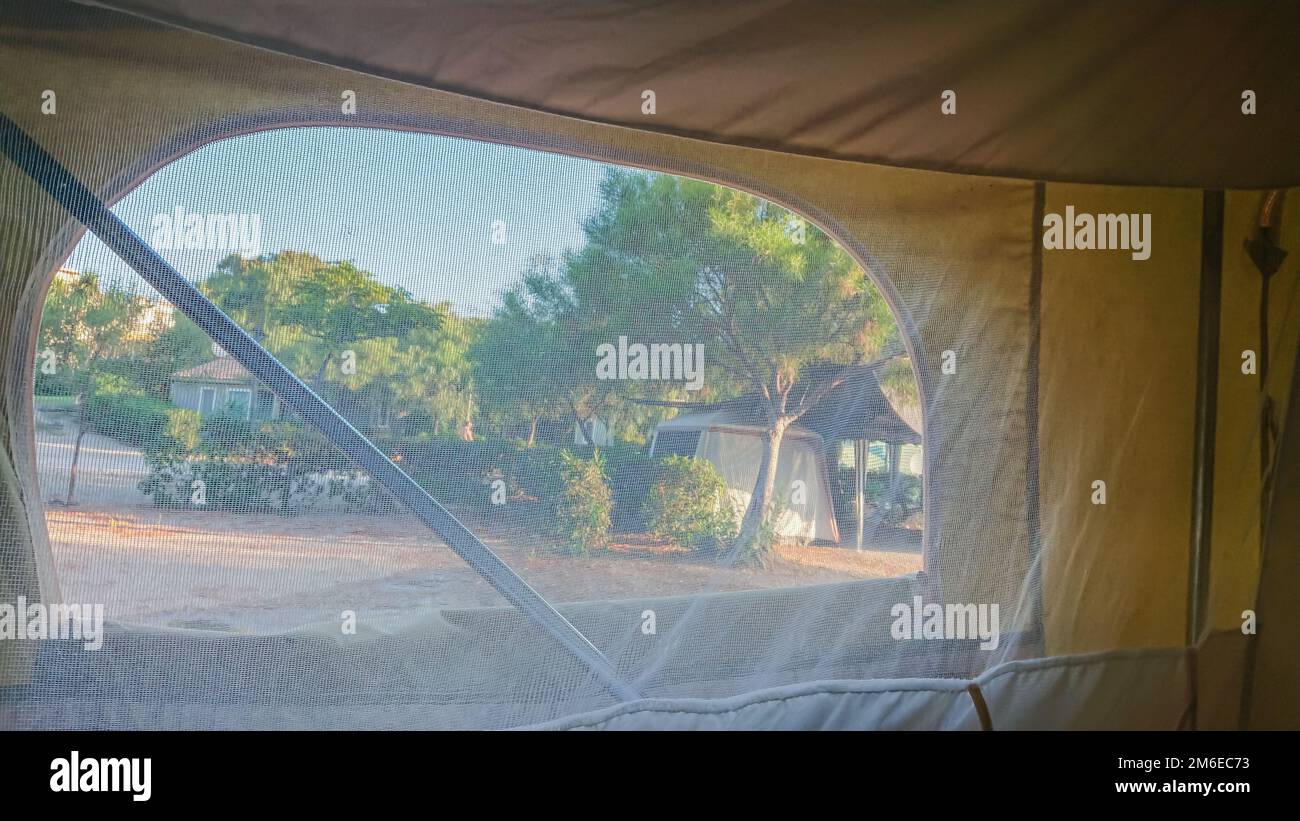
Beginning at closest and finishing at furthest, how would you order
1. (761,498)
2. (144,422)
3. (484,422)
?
(144,422) < (484,422) < (761,498)

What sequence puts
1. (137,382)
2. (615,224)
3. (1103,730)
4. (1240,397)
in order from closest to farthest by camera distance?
1. (137,382)
2. (615,224)
3. (1103,730)
4. (1240,397)

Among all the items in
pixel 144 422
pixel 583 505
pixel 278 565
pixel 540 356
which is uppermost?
pixel 540 356

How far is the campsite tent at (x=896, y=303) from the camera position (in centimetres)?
148

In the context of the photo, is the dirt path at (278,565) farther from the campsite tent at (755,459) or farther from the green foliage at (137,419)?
the campsite tent at (755,459)

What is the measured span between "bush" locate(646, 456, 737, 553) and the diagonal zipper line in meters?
0.38

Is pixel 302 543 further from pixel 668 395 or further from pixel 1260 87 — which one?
pixel 1260 87

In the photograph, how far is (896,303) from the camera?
1841mm

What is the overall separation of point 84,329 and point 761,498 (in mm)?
1300

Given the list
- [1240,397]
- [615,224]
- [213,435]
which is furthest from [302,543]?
[1240,397]

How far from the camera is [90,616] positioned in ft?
4.77

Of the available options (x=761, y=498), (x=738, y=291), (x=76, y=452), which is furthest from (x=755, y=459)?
(x=76, y=452)

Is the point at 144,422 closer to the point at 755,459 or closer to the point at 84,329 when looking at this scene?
the point at 84,329

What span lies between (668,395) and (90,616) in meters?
1.12

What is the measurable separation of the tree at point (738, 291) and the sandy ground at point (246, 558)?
0.47m
